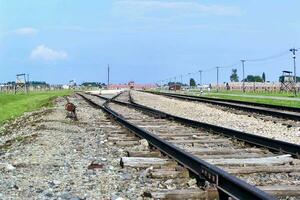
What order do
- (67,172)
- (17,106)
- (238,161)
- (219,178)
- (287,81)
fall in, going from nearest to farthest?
(219,178)
(67,172)
(238,161)
(17,106)
(287,81)

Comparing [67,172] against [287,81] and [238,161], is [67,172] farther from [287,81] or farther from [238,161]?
[287,81]

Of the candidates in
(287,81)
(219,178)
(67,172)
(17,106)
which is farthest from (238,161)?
(287,81)

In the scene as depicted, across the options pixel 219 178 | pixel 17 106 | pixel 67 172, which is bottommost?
pixel 17 106

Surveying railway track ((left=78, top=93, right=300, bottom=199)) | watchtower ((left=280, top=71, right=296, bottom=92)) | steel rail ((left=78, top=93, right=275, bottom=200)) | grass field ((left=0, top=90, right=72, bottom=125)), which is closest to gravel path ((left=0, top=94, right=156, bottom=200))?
steel rail ((left=78, top=93, right=275, bottom=200))

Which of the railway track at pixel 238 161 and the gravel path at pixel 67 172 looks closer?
the railway track at pixel 238 161

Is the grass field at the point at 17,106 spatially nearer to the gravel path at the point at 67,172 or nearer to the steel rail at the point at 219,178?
the gravel path at the point at 67,172

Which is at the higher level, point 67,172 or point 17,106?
point 67,172

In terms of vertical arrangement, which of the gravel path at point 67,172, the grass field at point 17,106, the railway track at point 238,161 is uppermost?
the railway track at point 238,161

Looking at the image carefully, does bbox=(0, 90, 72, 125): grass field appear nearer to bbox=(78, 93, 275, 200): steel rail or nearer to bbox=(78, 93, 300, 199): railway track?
bbox=(78, 93, 300, 199): railway track

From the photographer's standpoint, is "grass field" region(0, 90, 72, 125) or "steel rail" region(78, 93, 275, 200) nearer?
"steel rail" region(78, 93, 275, 200)

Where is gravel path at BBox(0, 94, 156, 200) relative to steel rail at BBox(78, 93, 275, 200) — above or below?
below

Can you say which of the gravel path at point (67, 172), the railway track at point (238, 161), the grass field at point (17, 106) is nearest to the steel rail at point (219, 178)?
the railway track at point (238, 161)

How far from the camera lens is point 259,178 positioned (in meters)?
7.46

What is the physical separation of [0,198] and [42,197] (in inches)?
18.5
